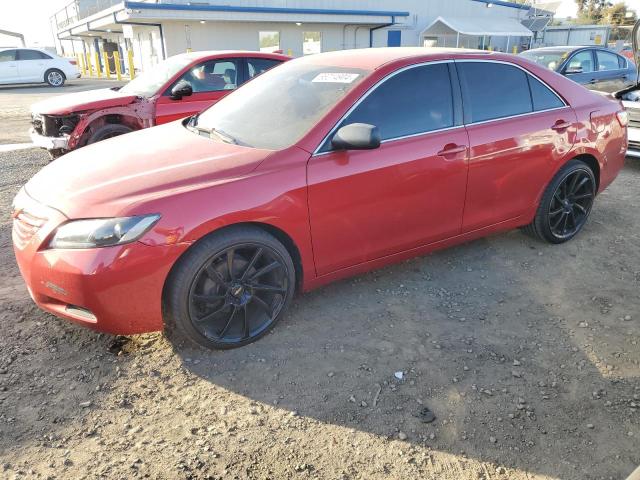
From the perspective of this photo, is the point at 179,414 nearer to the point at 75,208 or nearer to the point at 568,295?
the point at 75,208

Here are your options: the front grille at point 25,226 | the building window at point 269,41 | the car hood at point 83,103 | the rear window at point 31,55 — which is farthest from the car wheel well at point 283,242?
the building window at point 269,41

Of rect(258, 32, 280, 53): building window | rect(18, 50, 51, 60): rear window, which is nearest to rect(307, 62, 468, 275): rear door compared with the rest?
rect(18, 50, 51, 60): rear window

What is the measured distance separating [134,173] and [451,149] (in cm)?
205

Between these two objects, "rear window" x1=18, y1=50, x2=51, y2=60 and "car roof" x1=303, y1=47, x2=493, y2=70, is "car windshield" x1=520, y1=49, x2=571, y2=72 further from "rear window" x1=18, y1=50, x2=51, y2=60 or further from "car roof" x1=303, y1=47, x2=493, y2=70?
"rear window" x1=18, y1=50, x2=51, y2=60

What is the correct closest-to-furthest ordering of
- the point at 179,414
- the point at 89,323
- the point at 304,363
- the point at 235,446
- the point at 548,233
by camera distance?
the point at 235,446 → the point at 179,414 → the point at 89,323 → the point at 304,363 → the point at 548,233

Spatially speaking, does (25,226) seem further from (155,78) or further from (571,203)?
(155,78)

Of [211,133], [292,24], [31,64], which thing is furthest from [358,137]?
[292,24]

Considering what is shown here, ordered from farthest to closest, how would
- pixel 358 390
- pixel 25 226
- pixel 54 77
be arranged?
pixel 54 77 → pixel 25 226 → pixel 358 390

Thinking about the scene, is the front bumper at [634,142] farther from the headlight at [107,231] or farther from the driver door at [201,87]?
the headlight at [107,231]

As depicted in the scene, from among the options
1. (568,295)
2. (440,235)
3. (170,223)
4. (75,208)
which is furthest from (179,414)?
(568,295)

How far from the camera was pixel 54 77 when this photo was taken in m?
21.3

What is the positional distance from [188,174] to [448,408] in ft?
6.09

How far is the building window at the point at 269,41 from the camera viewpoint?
1024 inches

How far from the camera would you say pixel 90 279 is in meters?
2.55
